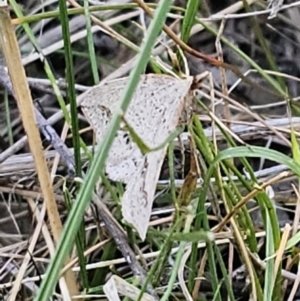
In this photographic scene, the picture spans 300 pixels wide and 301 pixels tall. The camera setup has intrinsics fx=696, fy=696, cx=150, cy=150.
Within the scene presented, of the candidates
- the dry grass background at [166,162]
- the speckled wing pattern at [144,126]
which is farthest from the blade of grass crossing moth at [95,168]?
Result: the dry grass background at [166,162]

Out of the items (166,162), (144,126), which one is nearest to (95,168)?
(144,126)

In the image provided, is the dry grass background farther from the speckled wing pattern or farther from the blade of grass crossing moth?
the blade of grass crossing moth

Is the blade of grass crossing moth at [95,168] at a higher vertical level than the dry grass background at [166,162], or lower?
higher

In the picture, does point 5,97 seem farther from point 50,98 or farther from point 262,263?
point 262,263

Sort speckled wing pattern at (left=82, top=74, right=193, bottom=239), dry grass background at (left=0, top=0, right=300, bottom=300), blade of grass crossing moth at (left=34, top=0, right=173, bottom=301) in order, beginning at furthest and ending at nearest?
dry grass background at (left=0, top=0, right=300, bottom=300), speckled wing pattern at (left=82, top=74, right=193, bottom=239), blade of grass crossing moth at (left=34, top=0, right=173, bottom=301)

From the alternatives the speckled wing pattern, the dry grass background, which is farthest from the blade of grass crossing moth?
the dry grass background

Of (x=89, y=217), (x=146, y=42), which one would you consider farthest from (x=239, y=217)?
(x=146, y=42)

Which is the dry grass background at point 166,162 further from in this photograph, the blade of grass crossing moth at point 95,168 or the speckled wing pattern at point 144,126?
the blade of grass crossing moth at point 95,168

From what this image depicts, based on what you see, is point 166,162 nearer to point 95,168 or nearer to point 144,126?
point 144,126
